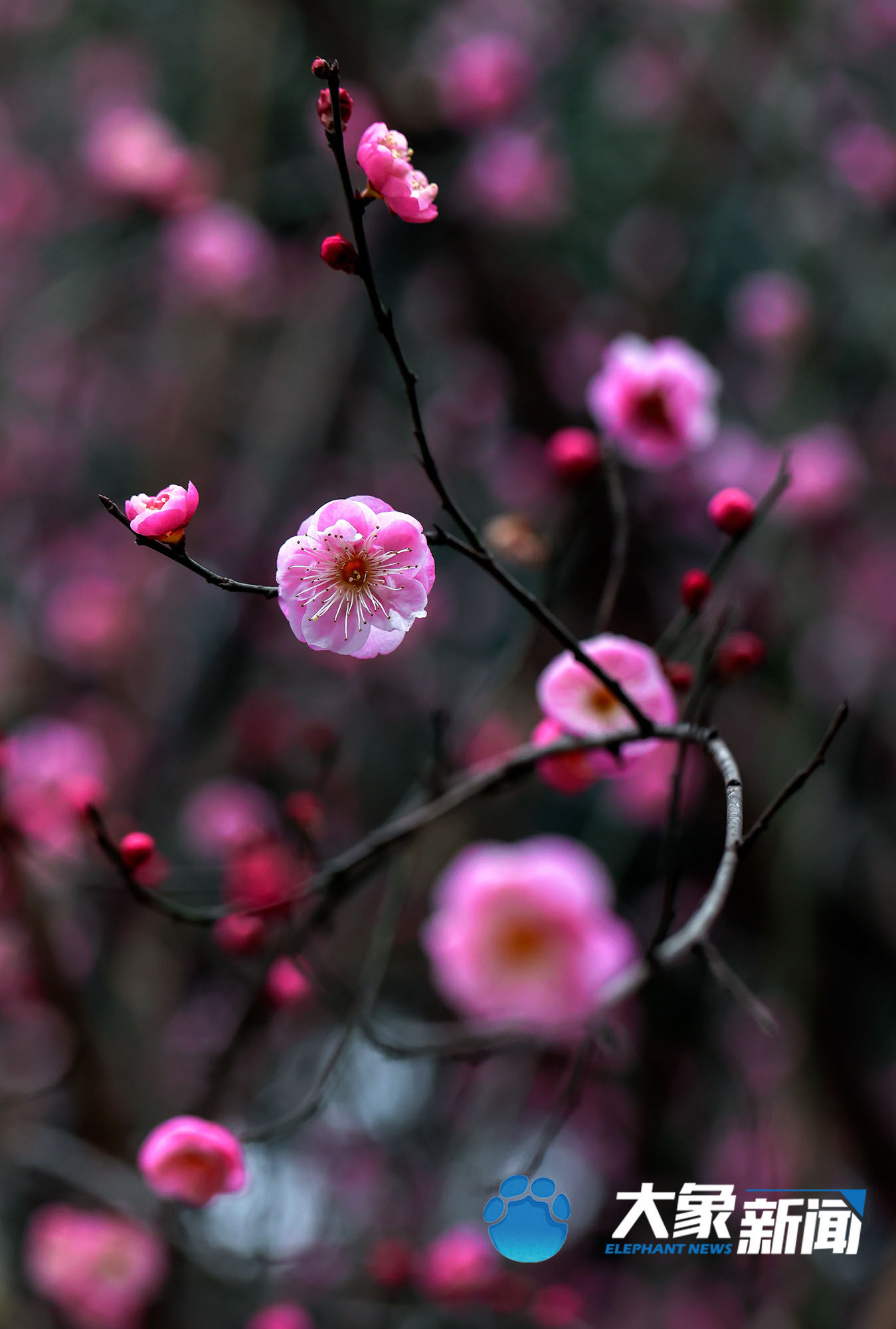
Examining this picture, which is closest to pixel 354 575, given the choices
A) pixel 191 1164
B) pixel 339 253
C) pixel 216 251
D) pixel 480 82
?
pixel 339 253

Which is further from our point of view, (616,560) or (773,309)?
(773,309)

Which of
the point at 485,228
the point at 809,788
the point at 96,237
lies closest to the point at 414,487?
the point at 485,228

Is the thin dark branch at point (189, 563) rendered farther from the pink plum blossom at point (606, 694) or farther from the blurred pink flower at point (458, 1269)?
the blurred pink flower at point (458, 1269)

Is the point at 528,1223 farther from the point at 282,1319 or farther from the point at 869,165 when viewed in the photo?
the point at 869,165

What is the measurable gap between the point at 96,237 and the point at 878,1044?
13.4 feet

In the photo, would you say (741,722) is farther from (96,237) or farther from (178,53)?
(178,53)

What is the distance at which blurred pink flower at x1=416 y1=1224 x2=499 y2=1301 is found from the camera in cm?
174

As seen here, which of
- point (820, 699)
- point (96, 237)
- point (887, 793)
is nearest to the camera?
point (820, 699)

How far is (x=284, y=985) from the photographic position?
139 centimetres

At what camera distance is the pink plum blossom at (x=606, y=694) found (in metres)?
1.08

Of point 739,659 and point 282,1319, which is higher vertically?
point 739,659

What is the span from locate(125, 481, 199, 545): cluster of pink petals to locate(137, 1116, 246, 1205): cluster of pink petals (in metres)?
0.70

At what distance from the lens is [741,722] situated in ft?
11.2

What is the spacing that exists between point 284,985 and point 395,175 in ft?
3.40
